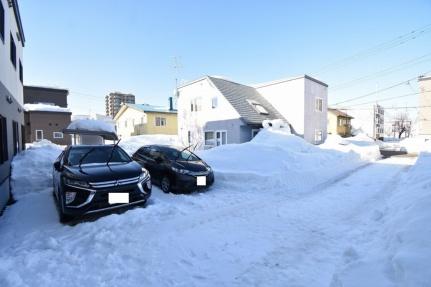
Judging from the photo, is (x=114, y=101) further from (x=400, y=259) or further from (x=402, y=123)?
(x=400, y=259)

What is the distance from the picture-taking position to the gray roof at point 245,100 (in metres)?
17.3

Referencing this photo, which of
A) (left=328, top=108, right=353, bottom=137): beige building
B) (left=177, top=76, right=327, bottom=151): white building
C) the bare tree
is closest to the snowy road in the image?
(left=177, top=76, right=327, bottom=151): white building

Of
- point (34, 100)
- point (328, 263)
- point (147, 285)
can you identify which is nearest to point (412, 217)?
point (328, 263)

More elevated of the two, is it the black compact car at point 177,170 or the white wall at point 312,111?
the white wall at point 312,111

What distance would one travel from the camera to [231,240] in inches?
160

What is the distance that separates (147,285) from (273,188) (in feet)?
17.8

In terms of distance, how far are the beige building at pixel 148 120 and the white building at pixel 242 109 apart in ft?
29.4

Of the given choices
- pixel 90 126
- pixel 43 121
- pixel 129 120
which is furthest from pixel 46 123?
pixel 90 126

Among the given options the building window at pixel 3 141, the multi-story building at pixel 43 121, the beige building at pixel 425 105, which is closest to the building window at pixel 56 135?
the multi-story building at pixel 43 121

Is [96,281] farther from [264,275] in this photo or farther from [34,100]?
[34,100]

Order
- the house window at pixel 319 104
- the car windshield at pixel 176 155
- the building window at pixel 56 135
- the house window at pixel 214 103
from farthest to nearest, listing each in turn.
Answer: the building window at pixel 56 135, the house window at pixel 319 104, the house window at pixel 214 103, the car windshield at pixel 176 155

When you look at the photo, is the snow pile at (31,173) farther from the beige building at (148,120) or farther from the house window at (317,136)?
the beige building at (148,120)

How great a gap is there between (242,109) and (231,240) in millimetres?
14242

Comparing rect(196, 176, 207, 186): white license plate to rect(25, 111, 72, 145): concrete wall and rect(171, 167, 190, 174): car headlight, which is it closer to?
rect(171, 167, 190, 174): car headlight
